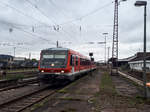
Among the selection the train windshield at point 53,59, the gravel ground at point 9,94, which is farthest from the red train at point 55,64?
the gravel ground at point 9,94

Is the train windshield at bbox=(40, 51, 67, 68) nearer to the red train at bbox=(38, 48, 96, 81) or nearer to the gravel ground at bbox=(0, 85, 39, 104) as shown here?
the red train at bbox=(38, 48, 96, 81)

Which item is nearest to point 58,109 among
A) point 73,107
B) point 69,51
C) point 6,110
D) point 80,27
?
point 73,107

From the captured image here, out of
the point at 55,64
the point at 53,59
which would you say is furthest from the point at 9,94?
the point at 53,59

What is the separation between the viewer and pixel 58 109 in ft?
19.8

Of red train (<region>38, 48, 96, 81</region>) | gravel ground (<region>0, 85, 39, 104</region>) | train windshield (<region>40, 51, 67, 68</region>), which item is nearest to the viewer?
gravel ground (<region>0, 85, 39, 104</region>)

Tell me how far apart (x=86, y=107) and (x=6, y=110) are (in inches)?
126

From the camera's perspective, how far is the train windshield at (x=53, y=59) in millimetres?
11867

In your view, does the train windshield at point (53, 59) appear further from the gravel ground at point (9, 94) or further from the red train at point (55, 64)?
the gravel ground at point (9, 94)

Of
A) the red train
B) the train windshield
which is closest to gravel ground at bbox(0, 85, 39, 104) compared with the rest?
the red train

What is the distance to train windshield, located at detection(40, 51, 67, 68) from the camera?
1187 cm

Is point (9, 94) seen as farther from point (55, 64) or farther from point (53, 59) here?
point (53, 59)

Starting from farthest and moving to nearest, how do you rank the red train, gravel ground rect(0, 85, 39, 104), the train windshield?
the train windshield < the red train < gravel ground rect(0, 85, 39, 104)

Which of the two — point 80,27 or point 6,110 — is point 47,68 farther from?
point 80,27

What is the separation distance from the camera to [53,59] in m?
12.2
